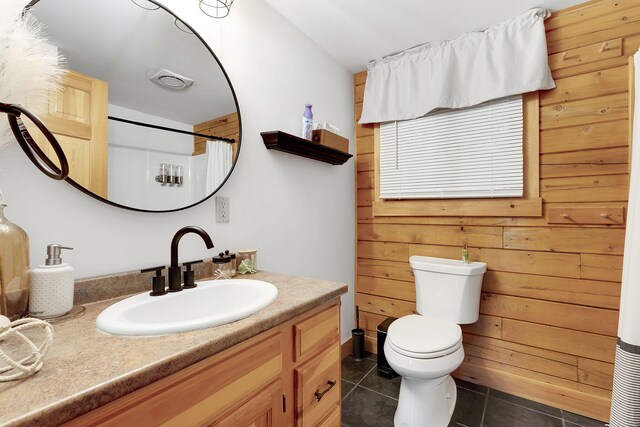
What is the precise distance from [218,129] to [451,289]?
1609mm

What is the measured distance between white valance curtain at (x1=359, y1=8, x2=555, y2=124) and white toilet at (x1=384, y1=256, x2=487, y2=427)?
43.2 inches

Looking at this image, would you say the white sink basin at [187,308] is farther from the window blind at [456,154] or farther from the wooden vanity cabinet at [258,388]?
the window blind at [456,154]

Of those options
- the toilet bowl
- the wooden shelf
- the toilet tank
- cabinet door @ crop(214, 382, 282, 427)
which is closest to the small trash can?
the toilet tank

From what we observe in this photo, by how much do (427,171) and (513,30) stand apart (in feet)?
3.15

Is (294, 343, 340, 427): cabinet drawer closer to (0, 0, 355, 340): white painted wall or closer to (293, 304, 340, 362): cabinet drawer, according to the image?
(293, 304, 340, 362): cabinet drawer

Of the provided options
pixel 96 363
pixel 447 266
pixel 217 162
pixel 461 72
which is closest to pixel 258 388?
pixel 96 363

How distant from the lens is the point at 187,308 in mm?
1061

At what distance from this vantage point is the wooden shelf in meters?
1.60

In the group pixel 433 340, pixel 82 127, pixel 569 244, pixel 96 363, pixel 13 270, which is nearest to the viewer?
pixel 96 363

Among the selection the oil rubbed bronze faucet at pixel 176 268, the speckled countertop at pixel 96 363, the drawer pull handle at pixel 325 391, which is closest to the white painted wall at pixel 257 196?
the oil rubbed bronze faucet at pixel 176 268

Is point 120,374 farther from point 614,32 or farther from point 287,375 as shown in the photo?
point 614,32

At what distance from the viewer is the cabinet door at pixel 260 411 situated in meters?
0.74

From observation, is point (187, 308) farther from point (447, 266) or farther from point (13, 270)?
point (447, 266)

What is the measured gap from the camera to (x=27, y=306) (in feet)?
2.57
